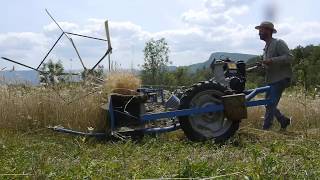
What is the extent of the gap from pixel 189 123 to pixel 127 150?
5.29ft

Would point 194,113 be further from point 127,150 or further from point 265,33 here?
point 265,33

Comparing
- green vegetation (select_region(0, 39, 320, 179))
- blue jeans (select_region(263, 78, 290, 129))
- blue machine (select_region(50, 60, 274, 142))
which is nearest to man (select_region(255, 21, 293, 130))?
blue jeans (select_region(263, 78, 290, 129))

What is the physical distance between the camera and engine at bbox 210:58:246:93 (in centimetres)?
865

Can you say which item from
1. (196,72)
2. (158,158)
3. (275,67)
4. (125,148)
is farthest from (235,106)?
(196,72)

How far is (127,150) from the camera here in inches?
267

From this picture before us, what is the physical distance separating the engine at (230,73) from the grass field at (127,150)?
31.0 inches

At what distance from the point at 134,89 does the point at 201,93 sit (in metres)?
1.14

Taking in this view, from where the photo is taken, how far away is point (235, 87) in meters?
8.65

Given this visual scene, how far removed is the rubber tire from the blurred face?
1.76 meters

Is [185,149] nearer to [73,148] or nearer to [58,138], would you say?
[73,148]

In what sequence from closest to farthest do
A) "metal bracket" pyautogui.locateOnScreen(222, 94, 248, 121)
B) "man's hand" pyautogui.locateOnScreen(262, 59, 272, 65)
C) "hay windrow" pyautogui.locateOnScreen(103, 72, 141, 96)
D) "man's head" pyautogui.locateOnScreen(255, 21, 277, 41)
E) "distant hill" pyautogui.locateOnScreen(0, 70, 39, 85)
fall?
"metal bracket" pyautogui.locateOnScreen(222, 94, 248, 121), "hay windrow" pyautogui.locateOnScreen(103, 72, 141, 96), "man's hand" pyautogui.locateOnScreen(262, 59, 272, 65), "man's head" pyautogui.locateOnScreen(255, 21, 277, 41), "distant hill" pyautogui.locateOnScreen(0, 70, 39, 85)

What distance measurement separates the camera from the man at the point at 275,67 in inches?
362

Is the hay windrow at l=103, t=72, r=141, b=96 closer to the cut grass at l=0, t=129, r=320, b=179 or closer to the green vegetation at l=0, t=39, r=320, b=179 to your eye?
the green vegetation at l=0, t=39, r=320, b=179

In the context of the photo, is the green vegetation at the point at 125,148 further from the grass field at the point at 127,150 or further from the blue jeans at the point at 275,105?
the blue jeans at the point at 275,105
